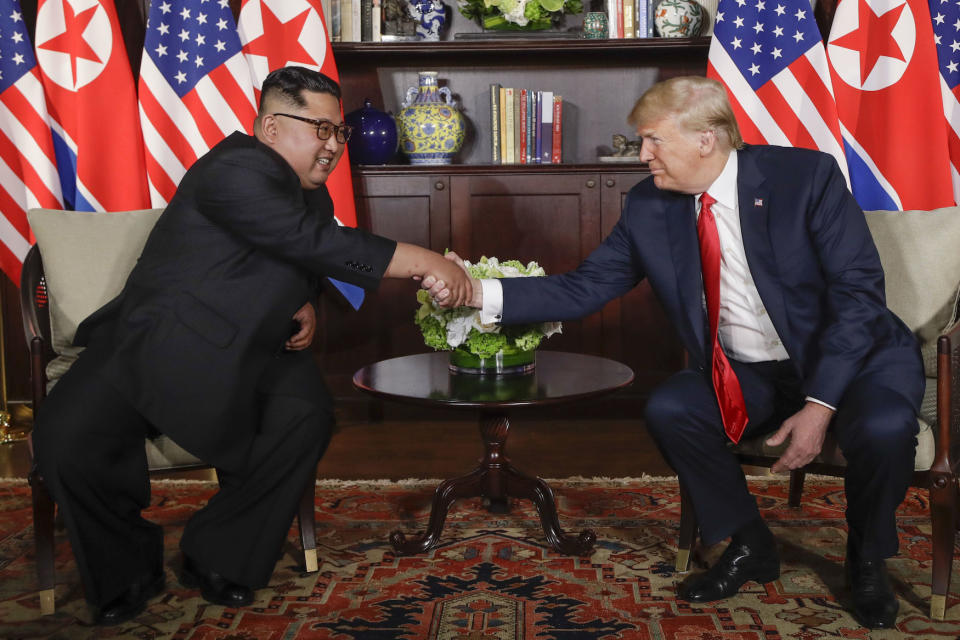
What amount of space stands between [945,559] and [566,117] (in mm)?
2856

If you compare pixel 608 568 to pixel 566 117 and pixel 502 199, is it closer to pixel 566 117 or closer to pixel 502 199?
pixel 502 199

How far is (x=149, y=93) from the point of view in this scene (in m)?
3.93

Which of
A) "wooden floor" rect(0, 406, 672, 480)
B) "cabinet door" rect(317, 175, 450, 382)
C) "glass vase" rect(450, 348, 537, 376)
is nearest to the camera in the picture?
"glass vase" rect(450, 348, 537, 376)

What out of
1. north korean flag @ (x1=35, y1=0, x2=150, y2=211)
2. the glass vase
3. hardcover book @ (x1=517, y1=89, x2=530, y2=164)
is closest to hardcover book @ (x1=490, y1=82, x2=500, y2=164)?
hardcover book @ (x1=517, y1=89, x2=530, y2=164)

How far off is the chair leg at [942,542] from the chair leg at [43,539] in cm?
201

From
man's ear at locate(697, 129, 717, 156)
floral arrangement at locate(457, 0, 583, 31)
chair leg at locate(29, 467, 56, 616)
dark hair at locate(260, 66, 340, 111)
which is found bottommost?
chair leg at locate(29, 467, 56, 616)

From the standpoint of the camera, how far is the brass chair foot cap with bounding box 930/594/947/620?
83.0 inches

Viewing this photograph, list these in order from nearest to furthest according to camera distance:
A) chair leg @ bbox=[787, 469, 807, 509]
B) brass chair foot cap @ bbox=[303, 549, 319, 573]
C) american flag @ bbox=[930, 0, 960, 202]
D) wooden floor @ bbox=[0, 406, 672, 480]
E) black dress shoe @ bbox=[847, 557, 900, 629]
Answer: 1. black dress shoe @ bbox=[847, 557, 900, 629]
2. brass chair foot cap @ bbox=[303, 549, 319, 573]
3. chair leg @ bbox=[787, 469, 807, 509]
4. wooden floor @ bbox=[0, 406, 672, 480]
5. american flag @ bbox=[930, 0, 960, 202]

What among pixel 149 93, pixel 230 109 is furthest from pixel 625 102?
pixel 149 93

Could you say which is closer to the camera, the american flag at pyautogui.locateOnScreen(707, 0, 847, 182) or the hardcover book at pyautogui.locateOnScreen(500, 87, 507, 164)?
the american flag at pyautogui.locateOnScreen(707, 0, 847, 182)

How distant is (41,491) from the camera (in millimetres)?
2240

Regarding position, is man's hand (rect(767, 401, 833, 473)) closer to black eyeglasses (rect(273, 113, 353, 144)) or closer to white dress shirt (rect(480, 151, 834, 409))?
white dress shirt (rect(480, 151, 834, 409))

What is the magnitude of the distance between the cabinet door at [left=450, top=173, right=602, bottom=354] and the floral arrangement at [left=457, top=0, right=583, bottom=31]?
644 millimetres

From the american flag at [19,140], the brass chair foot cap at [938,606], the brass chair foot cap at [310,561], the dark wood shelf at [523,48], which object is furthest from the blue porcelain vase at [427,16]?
the brass chair foot cap at [938,606]
